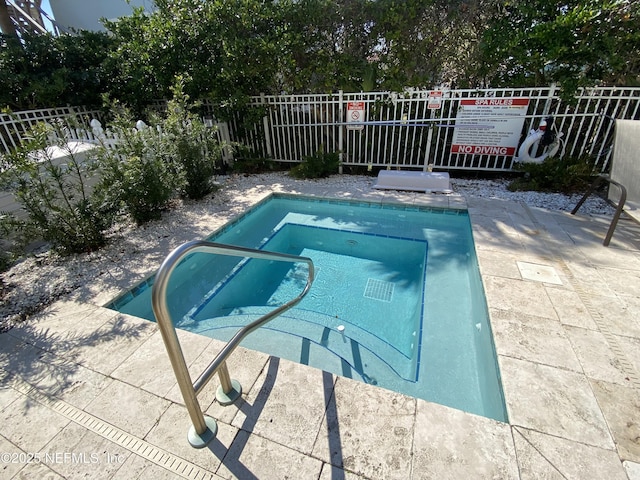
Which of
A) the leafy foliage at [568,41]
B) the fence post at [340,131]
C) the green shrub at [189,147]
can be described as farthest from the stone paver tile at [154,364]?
the leafy foliage at [568,41]

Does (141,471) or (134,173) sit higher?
(134,173)

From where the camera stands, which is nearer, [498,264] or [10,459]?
[10,459]

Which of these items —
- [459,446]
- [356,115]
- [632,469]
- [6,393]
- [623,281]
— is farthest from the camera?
[356,115]

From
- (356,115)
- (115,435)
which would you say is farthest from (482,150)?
(115,435)

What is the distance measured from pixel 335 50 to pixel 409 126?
2266 mm

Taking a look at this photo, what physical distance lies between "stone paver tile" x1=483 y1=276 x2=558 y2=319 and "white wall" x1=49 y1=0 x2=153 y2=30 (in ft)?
45.7

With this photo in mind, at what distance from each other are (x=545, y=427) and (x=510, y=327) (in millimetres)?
786

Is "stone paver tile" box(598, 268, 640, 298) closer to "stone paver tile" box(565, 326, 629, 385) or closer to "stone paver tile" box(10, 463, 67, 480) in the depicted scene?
"stone paver tile" box(565, 326, 629, 385)

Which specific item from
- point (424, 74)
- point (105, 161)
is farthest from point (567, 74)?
point (105, 161)

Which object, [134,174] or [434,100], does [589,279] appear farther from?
[134,174]

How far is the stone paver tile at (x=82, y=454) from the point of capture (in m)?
1.52

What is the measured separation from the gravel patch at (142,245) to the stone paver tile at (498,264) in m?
2.01

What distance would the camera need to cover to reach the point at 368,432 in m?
1.64

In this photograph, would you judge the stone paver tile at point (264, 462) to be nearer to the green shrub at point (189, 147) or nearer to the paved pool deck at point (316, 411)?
the paved pool deck at point (316, 411)
